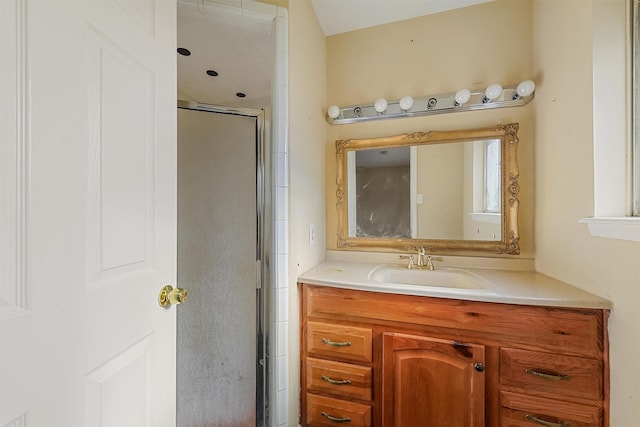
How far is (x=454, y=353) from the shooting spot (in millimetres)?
1077

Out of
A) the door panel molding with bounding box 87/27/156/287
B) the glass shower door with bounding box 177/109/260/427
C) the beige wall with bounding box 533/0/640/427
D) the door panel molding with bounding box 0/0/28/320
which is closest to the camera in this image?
the door panel molding with bounding box 0/0/28/320

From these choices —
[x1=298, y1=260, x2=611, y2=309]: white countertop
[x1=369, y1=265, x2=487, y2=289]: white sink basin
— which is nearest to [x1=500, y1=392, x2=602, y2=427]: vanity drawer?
[x1=298, y1=260, x2=611, y2=309]: white countertop

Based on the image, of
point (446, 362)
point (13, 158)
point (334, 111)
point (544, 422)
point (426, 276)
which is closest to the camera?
point (13, 158)

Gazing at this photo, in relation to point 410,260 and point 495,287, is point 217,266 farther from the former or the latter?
point 495,287

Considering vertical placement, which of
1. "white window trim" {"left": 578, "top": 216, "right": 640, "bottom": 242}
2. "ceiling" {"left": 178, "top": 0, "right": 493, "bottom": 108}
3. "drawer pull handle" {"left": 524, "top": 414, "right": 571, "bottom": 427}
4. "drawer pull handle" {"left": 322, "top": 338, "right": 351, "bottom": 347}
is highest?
"ceiling" {"left": 178, "top": 0, "right": 493, "bottom": 108}

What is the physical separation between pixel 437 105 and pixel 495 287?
107cm

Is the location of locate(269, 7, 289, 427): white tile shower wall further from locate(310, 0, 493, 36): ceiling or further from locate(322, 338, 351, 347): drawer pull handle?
locate(310, 0, 493, 36): ceiling

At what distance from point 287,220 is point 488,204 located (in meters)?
1.18

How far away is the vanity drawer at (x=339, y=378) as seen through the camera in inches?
47.3

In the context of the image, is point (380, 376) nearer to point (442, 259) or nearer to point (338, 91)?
point (442, 259)

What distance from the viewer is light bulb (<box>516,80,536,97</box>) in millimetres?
1375

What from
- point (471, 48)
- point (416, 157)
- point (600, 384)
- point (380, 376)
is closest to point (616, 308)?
point (600, 384)

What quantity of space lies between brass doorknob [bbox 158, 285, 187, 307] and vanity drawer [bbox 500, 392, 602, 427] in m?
1.24

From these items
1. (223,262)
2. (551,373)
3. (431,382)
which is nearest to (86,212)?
(223,262)
